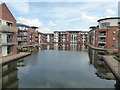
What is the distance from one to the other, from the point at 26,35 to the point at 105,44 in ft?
99.3

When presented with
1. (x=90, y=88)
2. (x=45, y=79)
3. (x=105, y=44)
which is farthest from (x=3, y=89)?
(x=105, y=44)

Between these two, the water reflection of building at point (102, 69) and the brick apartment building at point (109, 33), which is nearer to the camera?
the water reflection of building at point (102, 69)

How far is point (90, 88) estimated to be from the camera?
8.83m

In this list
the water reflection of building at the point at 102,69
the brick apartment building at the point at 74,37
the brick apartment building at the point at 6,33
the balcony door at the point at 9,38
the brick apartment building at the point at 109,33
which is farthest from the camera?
the brick apartment building at the point at 74,37

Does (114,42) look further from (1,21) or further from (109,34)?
(1,21)

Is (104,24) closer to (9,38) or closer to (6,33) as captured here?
(9,38)

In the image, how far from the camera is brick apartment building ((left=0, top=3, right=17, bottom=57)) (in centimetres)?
1906

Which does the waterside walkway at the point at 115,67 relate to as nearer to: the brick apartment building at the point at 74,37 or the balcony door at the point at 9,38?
the balcony door at the point at 9,38

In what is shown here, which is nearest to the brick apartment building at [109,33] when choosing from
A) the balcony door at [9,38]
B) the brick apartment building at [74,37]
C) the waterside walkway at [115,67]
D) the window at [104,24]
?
the window at [104,24]

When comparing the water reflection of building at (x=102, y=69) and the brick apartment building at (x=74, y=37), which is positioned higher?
the brick apartment building at (x=74, y=37)

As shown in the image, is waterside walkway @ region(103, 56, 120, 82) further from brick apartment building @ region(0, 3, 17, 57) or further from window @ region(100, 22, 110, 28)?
window @ region(100, 22, 110, 28)

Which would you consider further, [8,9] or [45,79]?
[8,9]

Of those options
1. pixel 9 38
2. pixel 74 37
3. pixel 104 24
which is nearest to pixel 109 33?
pixel 104 24

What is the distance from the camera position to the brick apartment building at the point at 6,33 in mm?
19062
